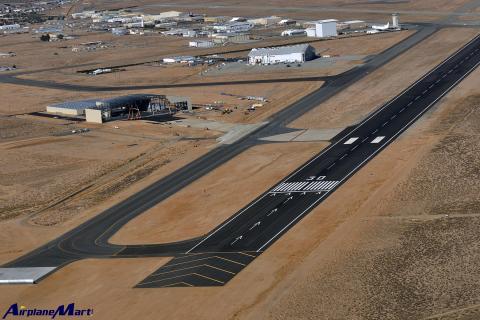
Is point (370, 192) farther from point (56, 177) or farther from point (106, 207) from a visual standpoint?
point (56, 177)

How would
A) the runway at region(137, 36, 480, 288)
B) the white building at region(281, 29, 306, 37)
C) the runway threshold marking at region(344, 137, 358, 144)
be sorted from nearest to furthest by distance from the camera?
1. the runway at region(137, 36, 480, 288)
2. the runway threshold marking at region(344, 137, 358, 144)
3. the white building at region(281, 29, 306, 37)

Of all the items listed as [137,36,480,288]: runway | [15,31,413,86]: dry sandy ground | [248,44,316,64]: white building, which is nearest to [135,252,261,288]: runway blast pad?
[137,36,480,288]: runway

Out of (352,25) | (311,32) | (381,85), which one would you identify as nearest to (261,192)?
A: (381,85)

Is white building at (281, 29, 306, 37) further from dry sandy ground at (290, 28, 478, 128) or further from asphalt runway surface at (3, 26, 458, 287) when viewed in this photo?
asphalt runway surface at (3, 26, 458, 287)

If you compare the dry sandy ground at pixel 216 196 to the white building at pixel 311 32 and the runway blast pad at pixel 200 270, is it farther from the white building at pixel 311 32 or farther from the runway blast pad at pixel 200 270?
the white building at pixel 311 32

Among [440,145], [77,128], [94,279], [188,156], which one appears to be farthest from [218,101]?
[94,279]

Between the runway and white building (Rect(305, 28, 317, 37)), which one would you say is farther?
white building (Rect(305, 28, 317, 37))

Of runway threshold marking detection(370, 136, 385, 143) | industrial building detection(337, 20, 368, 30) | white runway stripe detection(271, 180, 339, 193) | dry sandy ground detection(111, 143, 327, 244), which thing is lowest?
industrial building detection(337, 20, 368, 30)
